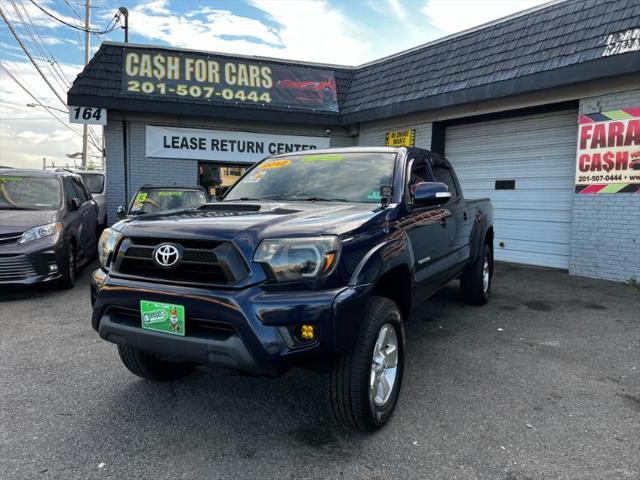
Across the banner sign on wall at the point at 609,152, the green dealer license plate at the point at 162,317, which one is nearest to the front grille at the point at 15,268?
the green dealer license plate at the point at 162,317

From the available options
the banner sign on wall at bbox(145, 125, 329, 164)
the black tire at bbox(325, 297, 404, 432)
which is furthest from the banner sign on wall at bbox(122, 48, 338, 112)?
the black tire at bbox(325, 297, 404, 432)

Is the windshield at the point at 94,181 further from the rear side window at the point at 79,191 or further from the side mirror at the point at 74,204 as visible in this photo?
the side mirror at the point at 74,204

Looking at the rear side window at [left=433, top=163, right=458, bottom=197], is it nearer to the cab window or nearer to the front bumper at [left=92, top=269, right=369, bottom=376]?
the cab window

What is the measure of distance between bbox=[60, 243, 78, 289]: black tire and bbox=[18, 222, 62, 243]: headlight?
34 centimetres

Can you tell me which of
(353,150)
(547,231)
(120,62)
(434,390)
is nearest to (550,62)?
(547,231)

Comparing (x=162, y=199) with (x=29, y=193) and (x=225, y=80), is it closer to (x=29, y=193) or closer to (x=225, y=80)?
(x=29, y=193)

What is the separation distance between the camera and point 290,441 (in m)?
2.68

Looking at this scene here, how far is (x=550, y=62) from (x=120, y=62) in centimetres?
884

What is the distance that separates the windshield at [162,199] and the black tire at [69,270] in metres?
1.71

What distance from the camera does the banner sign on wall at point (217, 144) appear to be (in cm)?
1109

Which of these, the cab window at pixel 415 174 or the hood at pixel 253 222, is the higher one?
the cab window at pixel 415 174

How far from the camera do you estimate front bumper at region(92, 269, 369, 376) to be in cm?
226

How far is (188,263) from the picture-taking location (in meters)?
2.47

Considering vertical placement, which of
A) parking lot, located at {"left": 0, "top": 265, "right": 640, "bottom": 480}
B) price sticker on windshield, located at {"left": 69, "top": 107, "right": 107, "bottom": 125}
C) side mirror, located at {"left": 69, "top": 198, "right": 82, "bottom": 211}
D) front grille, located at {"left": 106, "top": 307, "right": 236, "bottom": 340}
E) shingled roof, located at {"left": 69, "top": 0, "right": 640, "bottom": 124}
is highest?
shingled roof, located at {"left": 69, "top": 0, "right": 640, "bottom": 124}
